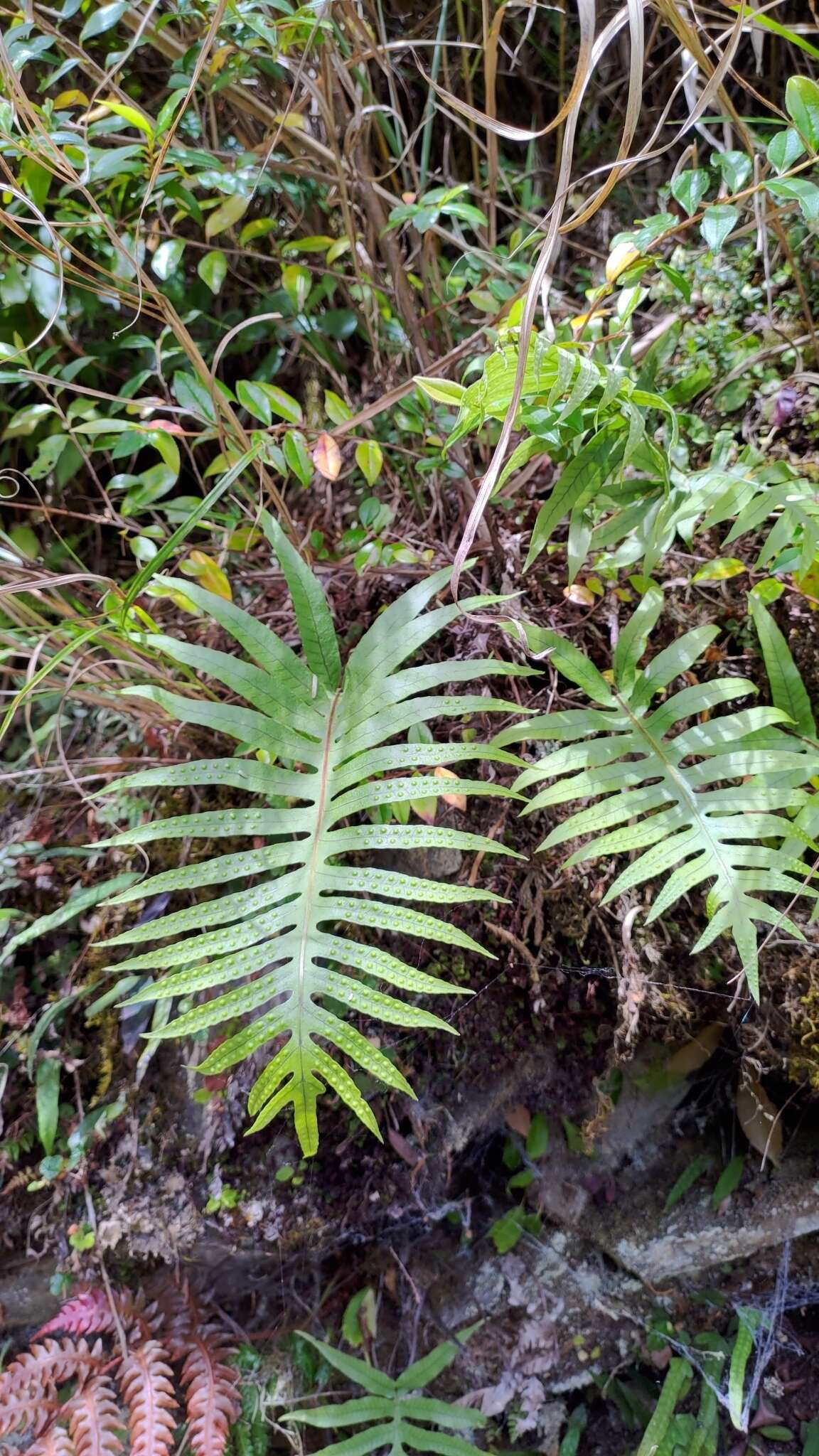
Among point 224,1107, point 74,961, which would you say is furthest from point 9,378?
point 224,1107

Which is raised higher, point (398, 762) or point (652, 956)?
point (398, 762)

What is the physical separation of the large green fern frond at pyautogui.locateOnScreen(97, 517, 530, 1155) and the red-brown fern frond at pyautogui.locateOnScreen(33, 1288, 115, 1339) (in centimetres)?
81

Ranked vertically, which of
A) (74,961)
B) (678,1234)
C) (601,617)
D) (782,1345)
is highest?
(601,617)

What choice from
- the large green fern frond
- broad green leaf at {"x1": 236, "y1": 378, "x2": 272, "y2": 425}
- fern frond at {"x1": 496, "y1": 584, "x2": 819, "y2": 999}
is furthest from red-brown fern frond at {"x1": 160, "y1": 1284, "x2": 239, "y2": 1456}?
broad green leaf at {"x1": 236, "y1": 378, "x2": 272, "y2": 425}

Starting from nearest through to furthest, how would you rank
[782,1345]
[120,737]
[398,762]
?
[398,762] → [782,1345] → [120,737]

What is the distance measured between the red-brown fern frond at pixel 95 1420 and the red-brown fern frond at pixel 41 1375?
33 mm

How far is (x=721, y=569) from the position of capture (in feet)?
4.42

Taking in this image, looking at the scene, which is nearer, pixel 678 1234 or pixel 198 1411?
pixel 198 1411

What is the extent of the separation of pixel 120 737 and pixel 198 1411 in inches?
46.1

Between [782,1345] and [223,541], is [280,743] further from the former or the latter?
[782,1345]

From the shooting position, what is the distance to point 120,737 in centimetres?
171

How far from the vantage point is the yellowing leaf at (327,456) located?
1314 mm

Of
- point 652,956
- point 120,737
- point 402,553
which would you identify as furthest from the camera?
point 120,737

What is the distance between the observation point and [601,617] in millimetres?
1461
